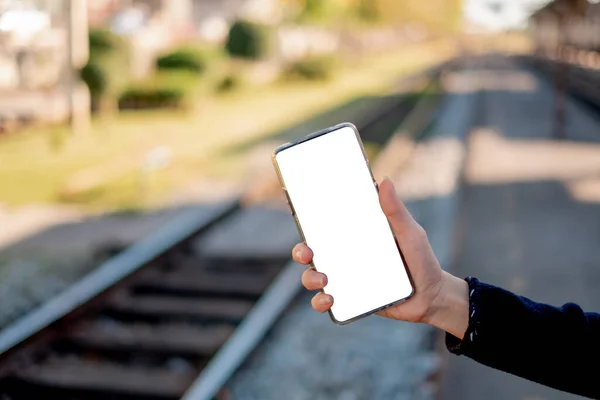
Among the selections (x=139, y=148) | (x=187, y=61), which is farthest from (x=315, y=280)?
(x=187, y=61)

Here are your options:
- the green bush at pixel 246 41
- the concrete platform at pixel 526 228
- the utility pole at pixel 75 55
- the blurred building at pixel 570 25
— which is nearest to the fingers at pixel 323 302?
the concrete platform at pixel 526 228

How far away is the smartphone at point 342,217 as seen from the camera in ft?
6.82

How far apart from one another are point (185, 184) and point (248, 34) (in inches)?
810

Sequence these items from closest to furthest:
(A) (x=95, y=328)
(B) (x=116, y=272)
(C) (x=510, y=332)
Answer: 1. (C) (x=510, y=332)
2. (A) (x=95, y=328)
3. (B) (x=116, y=272)

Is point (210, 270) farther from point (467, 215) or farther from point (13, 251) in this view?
point (467, 215)

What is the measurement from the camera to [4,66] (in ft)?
67.8

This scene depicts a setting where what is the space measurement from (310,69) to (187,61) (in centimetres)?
1276

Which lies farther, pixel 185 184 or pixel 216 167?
pixel 216 167

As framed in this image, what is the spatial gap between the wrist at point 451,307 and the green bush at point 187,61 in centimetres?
2136

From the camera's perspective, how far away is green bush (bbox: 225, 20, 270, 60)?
3170 centimetres

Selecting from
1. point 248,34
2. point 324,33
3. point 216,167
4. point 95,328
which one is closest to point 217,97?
point 248,34

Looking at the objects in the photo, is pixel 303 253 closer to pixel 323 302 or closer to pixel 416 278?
pixel 323 302

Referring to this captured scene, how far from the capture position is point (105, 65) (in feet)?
57.5

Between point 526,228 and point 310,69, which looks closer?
point 526,228
